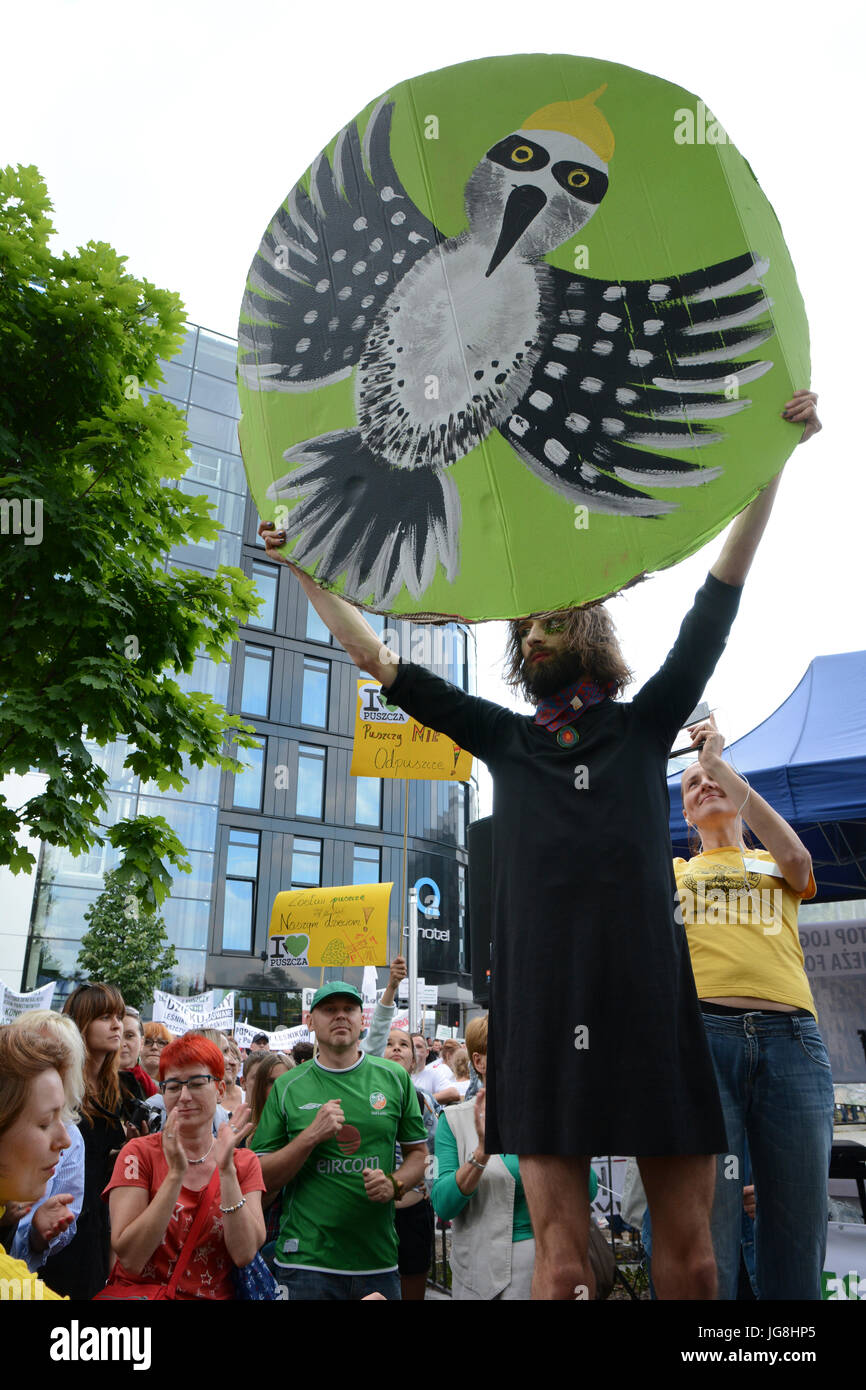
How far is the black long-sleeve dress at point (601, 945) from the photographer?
1597 millimetres

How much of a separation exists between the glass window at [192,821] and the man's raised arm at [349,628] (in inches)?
1158

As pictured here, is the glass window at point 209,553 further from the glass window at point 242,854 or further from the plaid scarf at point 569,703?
the plaid scarf at point 569,703

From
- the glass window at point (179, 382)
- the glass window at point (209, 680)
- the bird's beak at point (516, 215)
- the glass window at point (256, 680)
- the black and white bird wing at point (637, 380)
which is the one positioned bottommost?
the black and white bird wing at point (637, 380)

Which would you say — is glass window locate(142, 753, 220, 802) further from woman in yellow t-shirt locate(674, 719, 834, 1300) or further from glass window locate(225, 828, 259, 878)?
woman in yellow t-shirt locate(674, 719, 834, 1300)

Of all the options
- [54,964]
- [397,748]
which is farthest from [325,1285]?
[54,964]

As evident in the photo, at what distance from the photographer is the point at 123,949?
2611 cm

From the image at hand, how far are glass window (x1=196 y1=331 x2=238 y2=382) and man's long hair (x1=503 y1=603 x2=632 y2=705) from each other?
112 ft

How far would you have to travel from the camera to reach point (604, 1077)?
5.27ft

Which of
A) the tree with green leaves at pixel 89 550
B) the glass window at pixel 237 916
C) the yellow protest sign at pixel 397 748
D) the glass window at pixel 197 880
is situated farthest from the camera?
the glass window at pixel 237 916

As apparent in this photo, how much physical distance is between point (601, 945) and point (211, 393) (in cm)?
3517

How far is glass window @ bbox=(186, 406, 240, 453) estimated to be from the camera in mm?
33344

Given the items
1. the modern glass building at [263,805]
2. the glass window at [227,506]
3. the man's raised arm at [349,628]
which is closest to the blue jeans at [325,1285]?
the man's raised arm at [349,628]

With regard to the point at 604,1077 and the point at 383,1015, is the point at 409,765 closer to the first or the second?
the point at 383,1015
